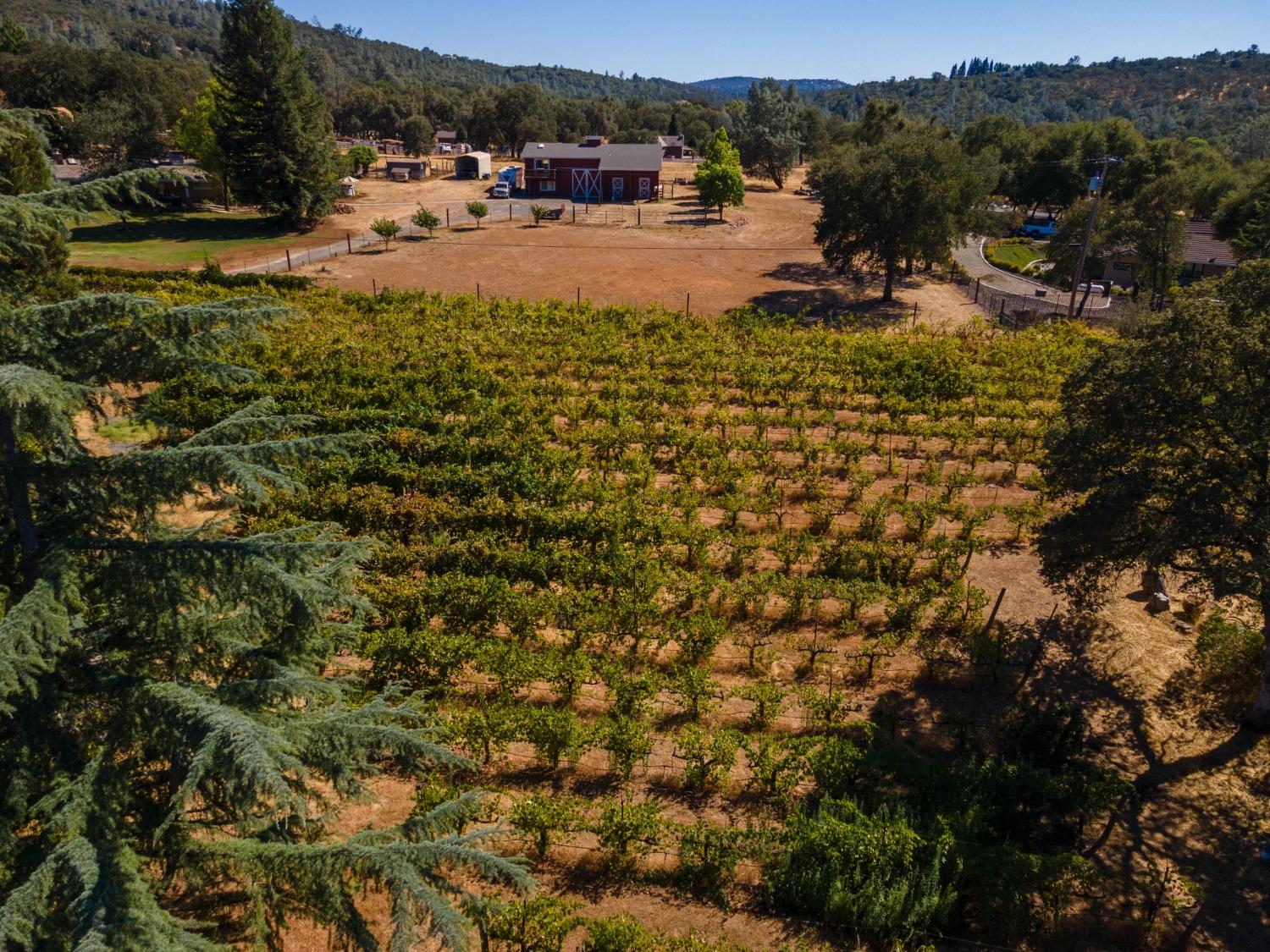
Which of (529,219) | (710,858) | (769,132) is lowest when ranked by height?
(710,858)

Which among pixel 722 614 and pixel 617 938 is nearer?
pixel 617 938

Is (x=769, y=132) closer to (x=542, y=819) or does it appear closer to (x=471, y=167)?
(x=471, y=167)

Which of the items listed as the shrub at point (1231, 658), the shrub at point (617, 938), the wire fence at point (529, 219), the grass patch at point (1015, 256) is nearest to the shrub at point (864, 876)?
the shrub at point (617, 938)

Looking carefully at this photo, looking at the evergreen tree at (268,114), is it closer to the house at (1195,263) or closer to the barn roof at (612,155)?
the barn roof at (612,155)

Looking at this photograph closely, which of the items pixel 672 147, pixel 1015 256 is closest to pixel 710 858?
pixel 1015 256

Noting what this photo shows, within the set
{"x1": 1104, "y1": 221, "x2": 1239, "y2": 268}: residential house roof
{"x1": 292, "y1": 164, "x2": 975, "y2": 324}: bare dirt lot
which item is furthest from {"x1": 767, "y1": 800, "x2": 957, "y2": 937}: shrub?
{"x1": 1104, "y1": 221, "x2": 1239, "y2": 268}: residential house roof

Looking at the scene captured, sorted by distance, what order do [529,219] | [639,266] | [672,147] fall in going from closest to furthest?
1. [639,266]
2. [529,219]
3. [672,147]

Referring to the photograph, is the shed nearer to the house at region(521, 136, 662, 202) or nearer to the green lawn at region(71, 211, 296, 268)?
the house at region(521, 136, 662, 202)
